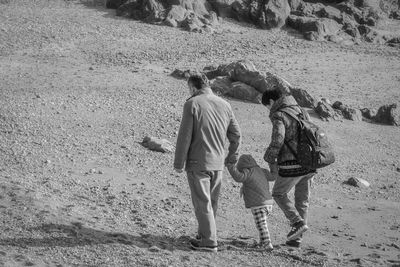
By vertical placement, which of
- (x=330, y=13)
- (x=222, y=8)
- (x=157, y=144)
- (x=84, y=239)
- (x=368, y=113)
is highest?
(x=330, y=13)

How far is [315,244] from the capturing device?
27.3 feet

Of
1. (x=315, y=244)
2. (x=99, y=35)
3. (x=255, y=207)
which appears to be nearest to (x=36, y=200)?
(x=255, y=207)

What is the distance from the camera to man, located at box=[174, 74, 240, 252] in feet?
23.2

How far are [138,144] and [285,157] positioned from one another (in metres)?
4.02

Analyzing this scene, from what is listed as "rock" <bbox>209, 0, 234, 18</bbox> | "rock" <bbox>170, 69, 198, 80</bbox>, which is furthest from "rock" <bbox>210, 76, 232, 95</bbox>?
"rock" <bbox>209, 0, 234, 18</bbox>

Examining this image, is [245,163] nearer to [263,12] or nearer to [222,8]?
[263,12]

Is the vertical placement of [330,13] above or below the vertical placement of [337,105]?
above

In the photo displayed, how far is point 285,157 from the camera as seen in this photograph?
24.6ft

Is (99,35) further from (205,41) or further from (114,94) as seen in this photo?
(114,94)

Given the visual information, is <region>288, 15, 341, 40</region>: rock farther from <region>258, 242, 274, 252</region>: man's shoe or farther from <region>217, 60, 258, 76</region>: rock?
<region>258, 242, 274, 252</region>: man's shoe

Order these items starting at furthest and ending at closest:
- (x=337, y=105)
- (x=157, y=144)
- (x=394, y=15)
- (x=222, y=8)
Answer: (x=394, y=15)
(x=222, y=8)
(x=337, y=105)
(x=157, y=144)

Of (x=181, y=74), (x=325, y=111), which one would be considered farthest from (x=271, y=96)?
(x=181, y=74)

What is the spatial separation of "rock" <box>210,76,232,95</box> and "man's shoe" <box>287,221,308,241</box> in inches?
260

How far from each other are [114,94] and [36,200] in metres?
5.42
